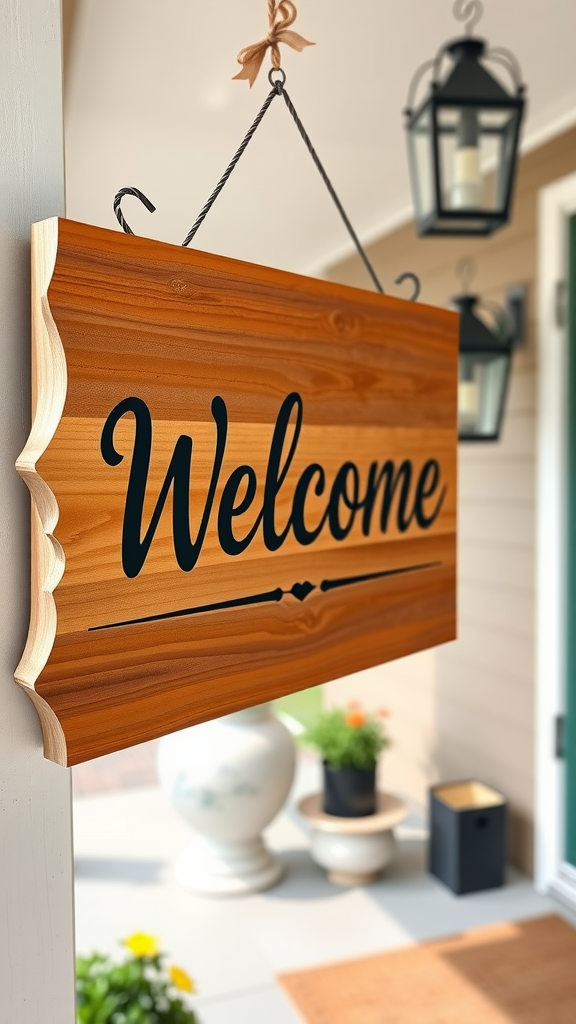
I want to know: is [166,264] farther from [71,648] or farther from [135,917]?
[135,917]

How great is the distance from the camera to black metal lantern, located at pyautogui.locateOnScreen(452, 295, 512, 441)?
2207 millimetres

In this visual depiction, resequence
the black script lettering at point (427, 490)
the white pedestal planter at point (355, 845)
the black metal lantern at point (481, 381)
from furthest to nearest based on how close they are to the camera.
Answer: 1. the white pedestal planter at point (355, 845)
2. the black metal lantern at point (481, 381)
3. the black script lettering at point (427, 490)

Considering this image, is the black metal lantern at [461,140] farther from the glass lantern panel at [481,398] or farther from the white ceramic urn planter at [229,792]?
the white ceramic urn planter at [229,792]

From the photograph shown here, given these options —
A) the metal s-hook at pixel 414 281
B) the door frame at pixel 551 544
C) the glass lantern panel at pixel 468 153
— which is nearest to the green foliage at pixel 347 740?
the door frame at pixel 551 544

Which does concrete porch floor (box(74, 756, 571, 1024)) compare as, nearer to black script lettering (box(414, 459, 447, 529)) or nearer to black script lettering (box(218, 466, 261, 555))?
black script lettering (box(414, 459, 447, 529))

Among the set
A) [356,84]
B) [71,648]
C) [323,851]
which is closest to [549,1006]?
[323,851]

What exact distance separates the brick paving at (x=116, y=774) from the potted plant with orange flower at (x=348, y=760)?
807 mm

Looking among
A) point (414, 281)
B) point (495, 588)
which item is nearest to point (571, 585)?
point (495, 588)

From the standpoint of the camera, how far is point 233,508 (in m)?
0.64

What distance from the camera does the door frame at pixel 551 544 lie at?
238cm

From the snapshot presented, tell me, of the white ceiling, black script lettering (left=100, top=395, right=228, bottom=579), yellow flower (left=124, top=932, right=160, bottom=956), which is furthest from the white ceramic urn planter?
black script lettering (left=100, top=395, right=228, bottom=579)

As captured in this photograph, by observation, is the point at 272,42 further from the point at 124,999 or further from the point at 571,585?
the point at 571,585

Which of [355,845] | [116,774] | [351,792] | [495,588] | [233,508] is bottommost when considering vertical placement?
[116,774]

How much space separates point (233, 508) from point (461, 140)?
4.67 ft
